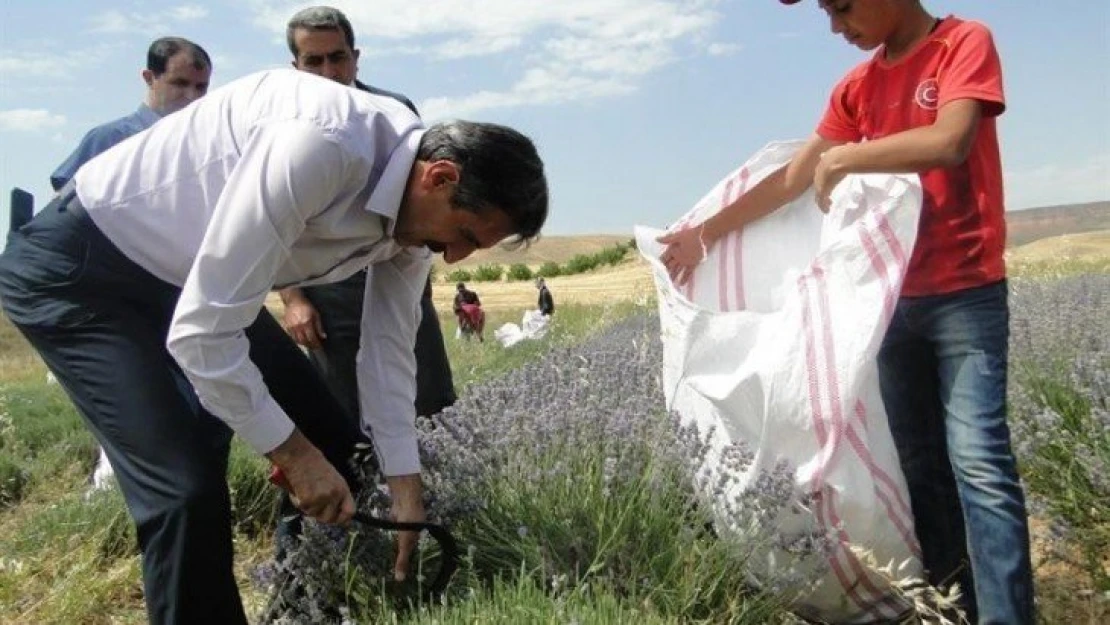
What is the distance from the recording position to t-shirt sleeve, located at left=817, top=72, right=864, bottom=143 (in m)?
2.59

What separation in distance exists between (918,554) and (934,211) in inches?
30.7

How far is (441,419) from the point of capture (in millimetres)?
2719

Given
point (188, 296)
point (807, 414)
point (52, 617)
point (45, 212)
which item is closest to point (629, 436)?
point (807, 414)

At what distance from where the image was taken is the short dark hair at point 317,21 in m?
3.73

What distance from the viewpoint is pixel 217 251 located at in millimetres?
1817

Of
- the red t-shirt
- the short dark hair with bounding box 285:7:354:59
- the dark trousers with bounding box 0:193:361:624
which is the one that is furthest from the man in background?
the red t-shirt

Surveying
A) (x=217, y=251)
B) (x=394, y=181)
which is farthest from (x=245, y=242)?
(x=394, y=181)

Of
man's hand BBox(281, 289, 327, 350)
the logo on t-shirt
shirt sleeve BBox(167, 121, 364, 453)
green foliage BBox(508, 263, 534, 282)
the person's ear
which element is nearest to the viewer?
shirt sleeve BBox(167, 121, 364, 453)

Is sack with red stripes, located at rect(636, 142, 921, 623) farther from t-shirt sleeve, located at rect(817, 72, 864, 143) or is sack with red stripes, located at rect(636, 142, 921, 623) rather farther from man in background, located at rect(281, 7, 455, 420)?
man in background, located at rect(281, 7, 455, 420)

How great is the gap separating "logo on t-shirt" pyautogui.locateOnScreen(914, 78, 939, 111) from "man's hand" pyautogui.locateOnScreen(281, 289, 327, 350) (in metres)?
1.91

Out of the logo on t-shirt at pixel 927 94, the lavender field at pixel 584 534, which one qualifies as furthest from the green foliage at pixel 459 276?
the logo on t-shirt at pixel 927 94

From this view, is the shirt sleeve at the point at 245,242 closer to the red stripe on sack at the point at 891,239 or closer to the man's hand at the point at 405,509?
the man's hand at the point at 405,509

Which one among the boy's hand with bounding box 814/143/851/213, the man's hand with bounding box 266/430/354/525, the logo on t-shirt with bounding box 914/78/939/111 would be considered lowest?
the man's hand with bounding box 266/430/354/525

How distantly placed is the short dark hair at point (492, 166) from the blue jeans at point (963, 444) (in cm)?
95
